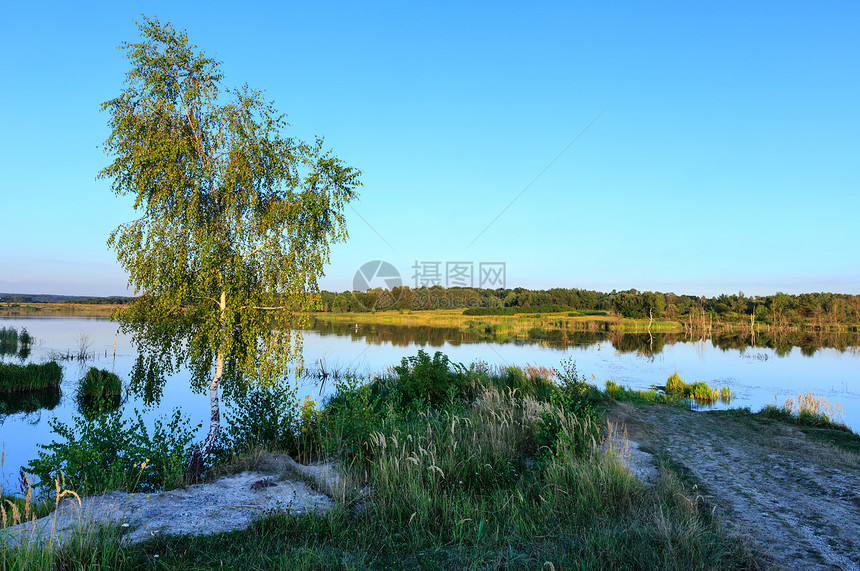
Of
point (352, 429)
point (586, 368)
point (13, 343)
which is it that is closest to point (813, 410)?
point (352, 429)

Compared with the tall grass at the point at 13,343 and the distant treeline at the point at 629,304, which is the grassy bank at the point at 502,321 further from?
the tall grass at the point at 13,343

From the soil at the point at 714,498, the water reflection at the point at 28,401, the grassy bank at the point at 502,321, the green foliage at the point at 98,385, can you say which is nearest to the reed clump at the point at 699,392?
the soil at the point at 714,498

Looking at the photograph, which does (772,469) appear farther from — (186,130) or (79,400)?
(79,400)

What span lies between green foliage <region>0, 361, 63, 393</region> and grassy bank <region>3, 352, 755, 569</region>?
59.5ft

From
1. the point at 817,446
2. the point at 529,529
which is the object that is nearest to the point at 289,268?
the point at 529,529

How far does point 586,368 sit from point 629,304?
73.5m

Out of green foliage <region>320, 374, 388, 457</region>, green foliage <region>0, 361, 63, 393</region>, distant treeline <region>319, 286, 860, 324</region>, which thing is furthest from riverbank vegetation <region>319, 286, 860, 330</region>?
green foliage <region>320, 374, 388, 457</region>

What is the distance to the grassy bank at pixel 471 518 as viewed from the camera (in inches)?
165

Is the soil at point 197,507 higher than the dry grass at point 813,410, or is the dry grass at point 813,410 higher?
the soil at point 197,507

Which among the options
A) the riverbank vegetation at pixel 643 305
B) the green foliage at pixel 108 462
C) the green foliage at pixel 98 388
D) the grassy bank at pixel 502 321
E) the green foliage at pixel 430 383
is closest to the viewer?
the green foliage at pixel 108 462

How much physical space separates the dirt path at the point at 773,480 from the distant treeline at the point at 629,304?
254ft

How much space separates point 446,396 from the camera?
13.2m

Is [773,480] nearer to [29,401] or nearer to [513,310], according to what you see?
[29,401]

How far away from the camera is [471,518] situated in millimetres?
5340
